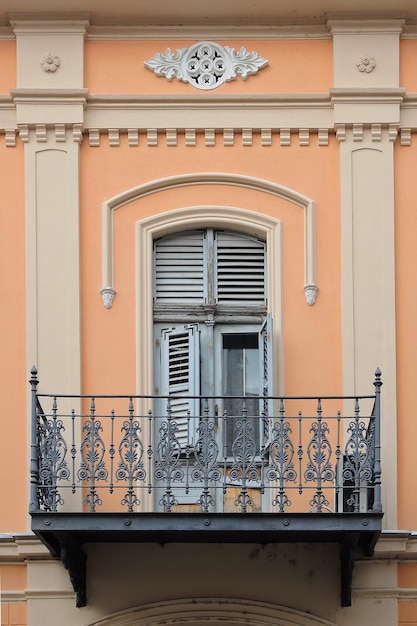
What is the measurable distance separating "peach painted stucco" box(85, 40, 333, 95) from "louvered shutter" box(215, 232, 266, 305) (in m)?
1.49

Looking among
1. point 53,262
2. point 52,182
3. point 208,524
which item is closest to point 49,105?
point 52,182

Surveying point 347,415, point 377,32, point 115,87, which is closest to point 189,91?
point 115,87

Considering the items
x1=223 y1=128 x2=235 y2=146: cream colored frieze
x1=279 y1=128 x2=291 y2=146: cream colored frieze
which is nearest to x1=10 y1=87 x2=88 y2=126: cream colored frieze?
x1=223 y1=128 x2=235 y2=146: cream colored frieze

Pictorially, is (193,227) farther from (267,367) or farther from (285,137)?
(267,367)

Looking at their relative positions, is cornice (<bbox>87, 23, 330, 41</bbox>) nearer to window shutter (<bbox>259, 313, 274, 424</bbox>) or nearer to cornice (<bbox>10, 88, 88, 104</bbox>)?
cornice (<bbox>10, 88, 88, 104</bbox>)

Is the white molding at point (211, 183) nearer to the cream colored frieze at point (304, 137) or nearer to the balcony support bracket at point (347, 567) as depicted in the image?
the cream colored frieze at point (304, 137)

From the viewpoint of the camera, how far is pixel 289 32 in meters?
19.0

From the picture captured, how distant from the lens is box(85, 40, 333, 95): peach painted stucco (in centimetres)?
1889

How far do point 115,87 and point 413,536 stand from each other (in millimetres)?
5272

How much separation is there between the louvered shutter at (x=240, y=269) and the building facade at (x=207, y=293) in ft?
0.06

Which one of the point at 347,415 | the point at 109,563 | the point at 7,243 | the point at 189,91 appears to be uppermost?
the point at 189,91

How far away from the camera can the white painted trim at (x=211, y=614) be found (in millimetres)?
17688

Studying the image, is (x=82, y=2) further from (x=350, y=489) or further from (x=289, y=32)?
(x=350, y=489)

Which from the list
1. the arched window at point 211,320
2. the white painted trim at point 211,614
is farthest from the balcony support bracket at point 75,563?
the arched window at point 211,320
